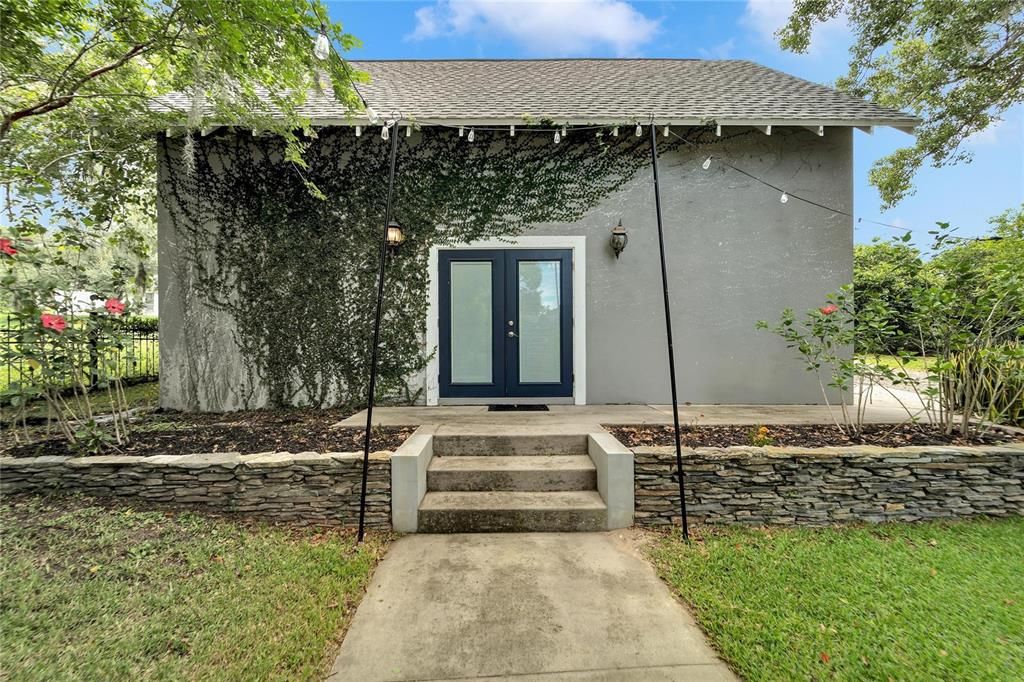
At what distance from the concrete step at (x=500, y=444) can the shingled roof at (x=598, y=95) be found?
3.50 m

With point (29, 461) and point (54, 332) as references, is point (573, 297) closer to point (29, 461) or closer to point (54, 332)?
point (54, 332)

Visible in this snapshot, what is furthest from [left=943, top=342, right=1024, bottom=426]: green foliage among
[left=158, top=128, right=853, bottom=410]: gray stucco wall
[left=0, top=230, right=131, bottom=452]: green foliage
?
[left=0, top=230, right=131, bottom=452]: green foliage

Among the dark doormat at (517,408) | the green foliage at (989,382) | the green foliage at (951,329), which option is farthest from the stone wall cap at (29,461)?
the green foliage at (989,382)

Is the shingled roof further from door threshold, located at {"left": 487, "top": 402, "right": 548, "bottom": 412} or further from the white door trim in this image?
door threshold, located at {"left": 487, "top": 402, "right": 548, "bottom": 412}

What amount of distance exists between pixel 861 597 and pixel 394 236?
5.53m

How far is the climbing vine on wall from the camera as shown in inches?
Result: 218

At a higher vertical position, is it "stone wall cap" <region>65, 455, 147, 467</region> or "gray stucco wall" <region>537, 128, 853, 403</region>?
"gray stucco wall" <region>537, 128, 853, 403</region>

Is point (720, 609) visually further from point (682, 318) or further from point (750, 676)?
point (682, 318)

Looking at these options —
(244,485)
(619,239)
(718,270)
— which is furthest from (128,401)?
(718,270)

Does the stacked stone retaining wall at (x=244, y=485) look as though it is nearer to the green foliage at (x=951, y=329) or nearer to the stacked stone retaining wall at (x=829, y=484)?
the stacked stone retaining wall at (x=829, y=484)

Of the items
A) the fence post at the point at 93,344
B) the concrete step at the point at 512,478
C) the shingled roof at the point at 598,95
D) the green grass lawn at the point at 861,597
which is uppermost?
the shingled roof at the point at 598,95

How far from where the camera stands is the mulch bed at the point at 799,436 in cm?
351

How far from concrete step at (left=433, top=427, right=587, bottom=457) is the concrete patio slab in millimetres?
139

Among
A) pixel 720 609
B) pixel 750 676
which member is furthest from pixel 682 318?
pixel 750 676
